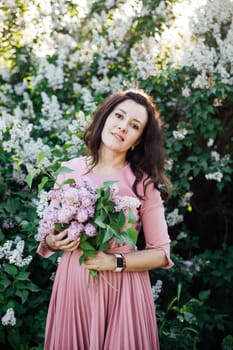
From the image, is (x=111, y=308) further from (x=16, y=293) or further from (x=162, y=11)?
(x=162, y=11)

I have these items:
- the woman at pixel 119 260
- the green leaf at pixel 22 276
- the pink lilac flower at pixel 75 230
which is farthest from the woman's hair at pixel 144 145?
the green leaf at pixel 22 276

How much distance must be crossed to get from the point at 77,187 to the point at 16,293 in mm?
965

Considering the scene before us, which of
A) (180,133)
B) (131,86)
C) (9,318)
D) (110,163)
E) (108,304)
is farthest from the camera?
(131,86)

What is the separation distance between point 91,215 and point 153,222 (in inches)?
16.3

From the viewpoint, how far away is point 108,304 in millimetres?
2553

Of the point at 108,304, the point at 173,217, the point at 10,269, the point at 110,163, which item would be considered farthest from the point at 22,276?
the point at 173,217

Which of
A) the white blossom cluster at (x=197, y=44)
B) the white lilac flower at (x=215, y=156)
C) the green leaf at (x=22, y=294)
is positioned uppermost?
the white blossom cluster at (x=197, y=44)

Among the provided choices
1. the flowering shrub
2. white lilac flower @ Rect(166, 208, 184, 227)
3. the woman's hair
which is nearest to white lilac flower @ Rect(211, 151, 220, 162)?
the flowering shrub

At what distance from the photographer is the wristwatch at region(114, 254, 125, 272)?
248 centimetres

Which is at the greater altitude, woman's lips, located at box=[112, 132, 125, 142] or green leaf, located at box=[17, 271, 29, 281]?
woman's lips, located at box=[112, 132, 125, 142]

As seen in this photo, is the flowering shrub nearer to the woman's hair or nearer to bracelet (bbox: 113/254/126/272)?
the woman's hair

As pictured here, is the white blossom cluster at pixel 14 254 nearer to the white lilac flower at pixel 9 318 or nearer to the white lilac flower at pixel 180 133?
the white lilac flower at pixel 9 318

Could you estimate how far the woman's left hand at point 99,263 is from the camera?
243 centimetres

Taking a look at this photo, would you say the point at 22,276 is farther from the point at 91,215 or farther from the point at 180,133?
the point at 180,133
